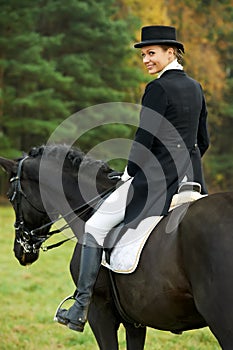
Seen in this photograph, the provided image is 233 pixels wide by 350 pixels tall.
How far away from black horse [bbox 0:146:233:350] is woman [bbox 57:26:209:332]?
0.22 metres

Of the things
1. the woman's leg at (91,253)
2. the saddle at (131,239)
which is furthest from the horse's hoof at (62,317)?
the saddle at (131,239)

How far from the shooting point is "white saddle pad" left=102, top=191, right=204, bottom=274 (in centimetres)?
396

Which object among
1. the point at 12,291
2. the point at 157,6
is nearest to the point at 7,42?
the point at 157,6

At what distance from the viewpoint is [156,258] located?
3.82 meters

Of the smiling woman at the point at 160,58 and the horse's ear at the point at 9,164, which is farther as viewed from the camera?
the horse's ear at the point at 9,164

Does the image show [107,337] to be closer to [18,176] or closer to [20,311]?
[18,176]

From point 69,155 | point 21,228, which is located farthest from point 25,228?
point 69,155

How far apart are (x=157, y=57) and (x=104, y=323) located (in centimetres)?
208

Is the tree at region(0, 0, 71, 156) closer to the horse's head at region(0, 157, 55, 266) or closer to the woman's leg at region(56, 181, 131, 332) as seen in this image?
the horse's head at region(0, 157, 55, 266)

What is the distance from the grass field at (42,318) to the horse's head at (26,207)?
5.90 feet

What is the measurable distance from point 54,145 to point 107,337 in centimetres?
162

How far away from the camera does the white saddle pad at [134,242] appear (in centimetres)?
396

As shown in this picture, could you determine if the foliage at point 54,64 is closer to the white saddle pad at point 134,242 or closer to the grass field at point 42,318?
the grass field at point 42,318

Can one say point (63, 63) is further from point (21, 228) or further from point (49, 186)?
point (49, 186)
